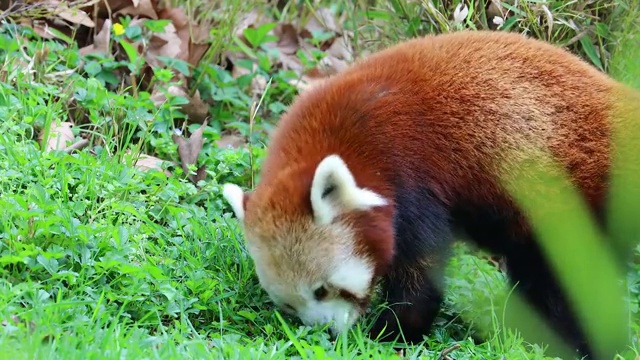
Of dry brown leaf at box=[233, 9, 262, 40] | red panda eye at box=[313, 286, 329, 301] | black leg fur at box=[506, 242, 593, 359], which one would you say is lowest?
black leg fur at box=[506, 242, 593, 359]

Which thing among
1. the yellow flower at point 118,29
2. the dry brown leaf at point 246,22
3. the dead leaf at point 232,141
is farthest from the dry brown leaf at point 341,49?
the yellow flower at point 118,29

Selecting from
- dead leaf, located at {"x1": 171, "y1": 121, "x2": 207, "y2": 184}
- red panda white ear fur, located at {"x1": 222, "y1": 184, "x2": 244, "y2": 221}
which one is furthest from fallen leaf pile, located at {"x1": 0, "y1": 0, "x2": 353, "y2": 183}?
red panda white ear fur, located at {"x1": 222, "y1": 184, "x2": 244, "y2": 221}

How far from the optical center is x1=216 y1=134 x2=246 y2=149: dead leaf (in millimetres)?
5370

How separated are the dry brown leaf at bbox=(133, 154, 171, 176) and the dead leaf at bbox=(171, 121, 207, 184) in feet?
0.40

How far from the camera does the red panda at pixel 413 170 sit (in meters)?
3.60

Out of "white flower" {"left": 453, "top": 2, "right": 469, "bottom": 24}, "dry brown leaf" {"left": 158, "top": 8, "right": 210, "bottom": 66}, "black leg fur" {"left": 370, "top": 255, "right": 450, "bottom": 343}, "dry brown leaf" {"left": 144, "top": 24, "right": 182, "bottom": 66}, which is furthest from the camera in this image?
"dry brown leaf" {"left": 158, "top": 8, "right": 210, "bottom": 66}

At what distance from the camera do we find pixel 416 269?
3.88 metres

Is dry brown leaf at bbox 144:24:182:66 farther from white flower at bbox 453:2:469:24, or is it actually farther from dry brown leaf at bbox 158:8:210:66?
white flower at bbox 453:2:469:24

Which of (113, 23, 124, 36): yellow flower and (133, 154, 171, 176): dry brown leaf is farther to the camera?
(113, 23, 124, 36): yellow flower

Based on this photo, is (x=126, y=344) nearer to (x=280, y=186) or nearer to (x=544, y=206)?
(x=280, y=186)

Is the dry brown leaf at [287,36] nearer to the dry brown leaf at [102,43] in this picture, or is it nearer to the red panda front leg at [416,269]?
the dry brown leaf at [102,43]

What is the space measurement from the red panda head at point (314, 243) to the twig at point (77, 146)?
1303mm

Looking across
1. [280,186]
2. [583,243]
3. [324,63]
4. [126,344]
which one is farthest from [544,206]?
[324,63]

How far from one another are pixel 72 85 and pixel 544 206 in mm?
2605
